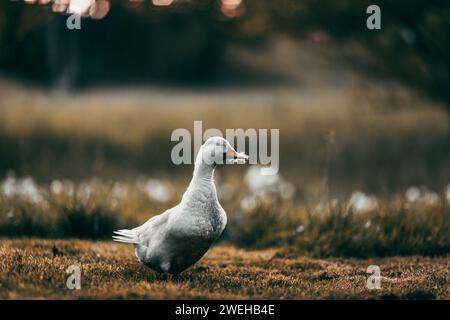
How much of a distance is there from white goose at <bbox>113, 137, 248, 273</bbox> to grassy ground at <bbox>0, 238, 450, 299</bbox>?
0.22 metres

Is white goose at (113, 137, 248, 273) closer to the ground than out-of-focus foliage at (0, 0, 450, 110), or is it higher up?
closer to the ground

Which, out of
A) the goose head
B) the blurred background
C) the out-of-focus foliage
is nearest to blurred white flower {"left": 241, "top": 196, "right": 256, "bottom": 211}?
the blurred background

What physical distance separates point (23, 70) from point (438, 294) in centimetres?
2587

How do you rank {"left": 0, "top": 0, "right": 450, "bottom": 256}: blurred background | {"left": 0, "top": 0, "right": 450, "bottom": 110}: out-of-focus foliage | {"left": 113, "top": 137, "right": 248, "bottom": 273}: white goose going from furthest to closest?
{"left": 0, "top": 0, "right": 450, "bottom": 110}: out-of-focus foliage < {"left": 0, "top": 0, "right": 450, "bottom": 256}: blurred background < {"left": 113, "top": 137, "right": 248, "bottom": 273}: white goose

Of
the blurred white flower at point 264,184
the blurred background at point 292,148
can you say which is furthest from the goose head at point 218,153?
the blurred white flower at point 264,184

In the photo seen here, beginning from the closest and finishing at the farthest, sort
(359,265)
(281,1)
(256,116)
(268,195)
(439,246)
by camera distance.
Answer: (359,265)
(439,246)
(268,195)
(281,1)
(256,116)

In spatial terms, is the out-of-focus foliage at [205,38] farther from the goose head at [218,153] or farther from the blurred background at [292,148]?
the goose head at [218,153]

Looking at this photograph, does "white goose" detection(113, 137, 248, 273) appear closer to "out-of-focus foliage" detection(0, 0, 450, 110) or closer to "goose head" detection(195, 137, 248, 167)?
"goose head" detection(195, 137, 248, 167)

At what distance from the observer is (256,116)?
16312mm

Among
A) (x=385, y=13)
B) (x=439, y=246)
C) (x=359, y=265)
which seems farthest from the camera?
(x=385, y=13)

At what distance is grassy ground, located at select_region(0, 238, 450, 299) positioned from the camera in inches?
200

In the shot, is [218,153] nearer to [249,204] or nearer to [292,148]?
[249,204]

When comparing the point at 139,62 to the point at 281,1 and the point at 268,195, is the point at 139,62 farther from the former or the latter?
the point at 268,195

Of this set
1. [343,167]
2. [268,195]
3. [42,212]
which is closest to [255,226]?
[268,195]
